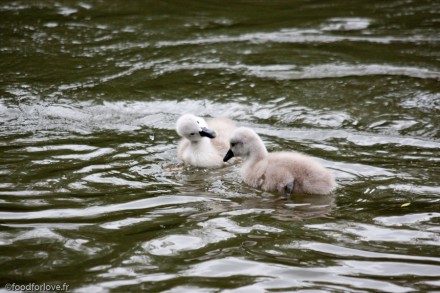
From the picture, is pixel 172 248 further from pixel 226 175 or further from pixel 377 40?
pixel 377 40

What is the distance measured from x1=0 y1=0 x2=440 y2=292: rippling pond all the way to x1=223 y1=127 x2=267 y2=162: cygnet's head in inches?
12.2

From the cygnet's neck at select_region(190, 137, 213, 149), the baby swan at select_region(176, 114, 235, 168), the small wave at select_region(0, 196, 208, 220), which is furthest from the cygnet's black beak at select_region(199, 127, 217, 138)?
the small wave at select_region(0, 196, 208, 220)

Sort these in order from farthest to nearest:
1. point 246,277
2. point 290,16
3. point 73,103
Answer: point 290,16
point 73,103
point 246,277

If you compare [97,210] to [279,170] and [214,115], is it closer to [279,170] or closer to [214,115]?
[279,170]

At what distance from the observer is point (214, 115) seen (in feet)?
27.7

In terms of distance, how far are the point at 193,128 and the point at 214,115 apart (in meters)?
1.31

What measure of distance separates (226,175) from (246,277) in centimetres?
247

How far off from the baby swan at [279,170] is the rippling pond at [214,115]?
10cm

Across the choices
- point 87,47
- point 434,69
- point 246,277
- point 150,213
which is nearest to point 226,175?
point 150,213

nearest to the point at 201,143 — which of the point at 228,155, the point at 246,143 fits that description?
the point at 228,155

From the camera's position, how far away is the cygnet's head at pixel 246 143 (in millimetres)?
6527

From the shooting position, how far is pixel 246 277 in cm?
447

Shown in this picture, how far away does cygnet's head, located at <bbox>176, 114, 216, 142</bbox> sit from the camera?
714 centimetres

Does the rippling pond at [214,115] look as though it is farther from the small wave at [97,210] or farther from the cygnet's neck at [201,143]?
the cygnet's neck at [201,143]
